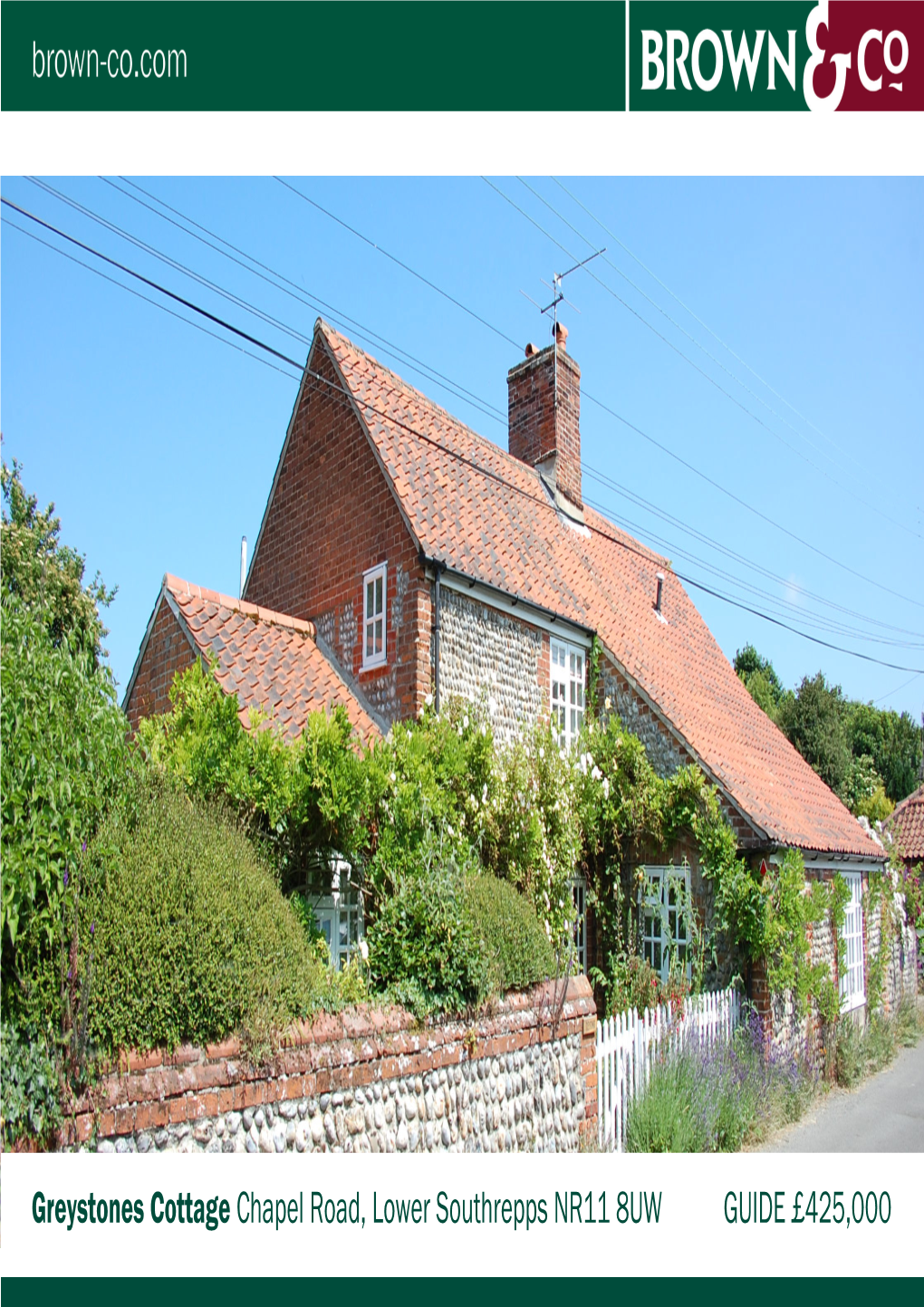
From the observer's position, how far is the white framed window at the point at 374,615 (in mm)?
12117

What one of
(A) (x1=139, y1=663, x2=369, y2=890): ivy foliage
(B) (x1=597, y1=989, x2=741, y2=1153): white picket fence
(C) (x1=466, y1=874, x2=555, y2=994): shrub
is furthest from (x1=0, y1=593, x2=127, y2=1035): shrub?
(B) (x1=597, y1=989, x2=741, y2=1153): white picket fence

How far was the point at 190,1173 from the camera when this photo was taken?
4598 mm

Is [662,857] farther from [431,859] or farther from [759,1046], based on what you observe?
[431,859]

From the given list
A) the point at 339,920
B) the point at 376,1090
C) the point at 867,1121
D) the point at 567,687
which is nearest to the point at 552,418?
the point at 567,687

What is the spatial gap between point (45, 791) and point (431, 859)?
12.9 feet

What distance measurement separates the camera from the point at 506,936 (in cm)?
754

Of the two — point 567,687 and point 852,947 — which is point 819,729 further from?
point 567,687

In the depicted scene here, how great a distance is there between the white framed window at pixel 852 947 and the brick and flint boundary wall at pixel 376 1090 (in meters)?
9.15

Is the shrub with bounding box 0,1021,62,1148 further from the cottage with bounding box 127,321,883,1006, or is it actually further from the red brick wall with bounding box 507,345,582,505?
the red brick wall with bounding box 507,345,582,505

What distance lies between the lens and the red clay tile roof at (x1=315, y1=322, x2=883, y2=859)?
1283cm

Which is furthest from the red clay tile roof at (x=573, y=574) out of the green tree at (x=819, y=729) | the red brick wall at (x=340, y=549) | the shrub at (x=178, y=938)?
the green tree at (x=819, y=729)

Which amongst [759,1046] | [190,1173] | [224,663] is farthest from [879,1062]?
[190,1173]

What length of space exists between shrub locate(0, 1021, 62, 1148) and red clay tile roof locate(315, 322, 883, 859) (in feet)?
27.0

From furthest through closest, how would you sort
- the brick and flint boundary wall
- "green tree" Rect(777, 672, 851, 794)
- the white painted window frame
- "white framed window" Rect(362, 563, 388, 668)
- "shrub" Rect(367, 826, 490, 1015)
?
"green tree" Rect(777, 672, 851, 794)
the white painted window frame
"white framed window" Rect(362, 563, 388, 668)
"shrub" Rect(367, 826, 490, 1015)
the brick and flint boundary wall
